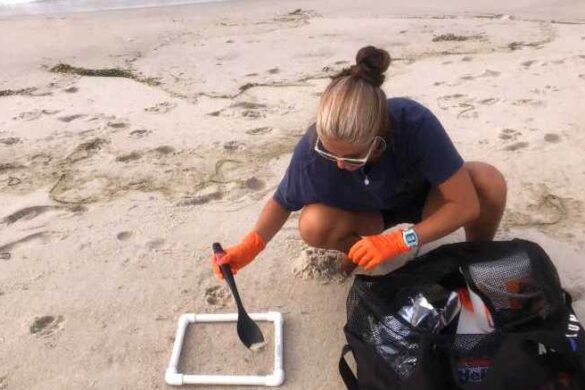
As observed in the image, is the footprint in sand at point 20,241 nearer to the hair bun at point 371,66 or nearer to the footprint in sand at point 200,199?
the footprint in sand at point 200,199

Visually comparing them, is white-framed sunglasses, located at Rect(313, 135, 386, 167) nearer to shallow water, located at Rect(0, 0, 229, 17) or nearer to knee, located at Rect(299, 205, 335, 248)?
knee, located at Rect(299, 205, 335, 248)

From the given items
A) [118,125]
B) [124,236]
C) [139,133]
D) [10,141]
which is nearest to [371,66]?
[124,236]

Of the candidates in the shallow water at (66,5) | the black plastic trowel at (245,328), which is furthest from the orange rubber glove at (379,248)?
the shallow water at (66,5)

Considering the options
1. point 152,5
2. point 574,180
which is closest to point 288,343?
point 574,180

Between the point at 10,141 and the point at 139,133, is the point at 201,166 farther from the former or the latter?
the point at 10,141

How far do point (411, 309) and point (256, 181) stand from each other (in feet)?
4.31

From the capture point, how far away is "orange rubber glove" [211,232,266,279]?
5.98 ft

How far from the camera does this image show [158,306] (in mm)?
2012

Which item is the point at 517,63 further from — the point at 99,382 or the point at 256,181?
the point at 99,382

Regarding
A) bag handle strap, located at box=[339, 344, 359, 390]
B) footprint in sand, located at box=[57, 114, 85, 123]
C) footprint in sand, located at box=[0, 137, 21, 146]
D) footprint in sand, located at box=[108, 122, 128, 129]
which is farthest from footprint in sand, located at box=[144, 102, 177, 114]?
bag handle strap, located at box=[339, 344, 359, 390]

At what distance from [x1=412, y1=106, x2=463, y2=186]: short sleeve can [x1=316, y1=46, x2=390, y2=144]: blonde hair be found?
0.48ft

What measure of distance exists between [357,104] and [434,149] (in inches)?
12.2

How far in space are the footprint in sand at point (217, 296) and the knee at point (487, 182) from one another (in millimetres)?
925

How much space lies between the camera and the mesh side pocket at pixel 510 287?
5.01 feet
